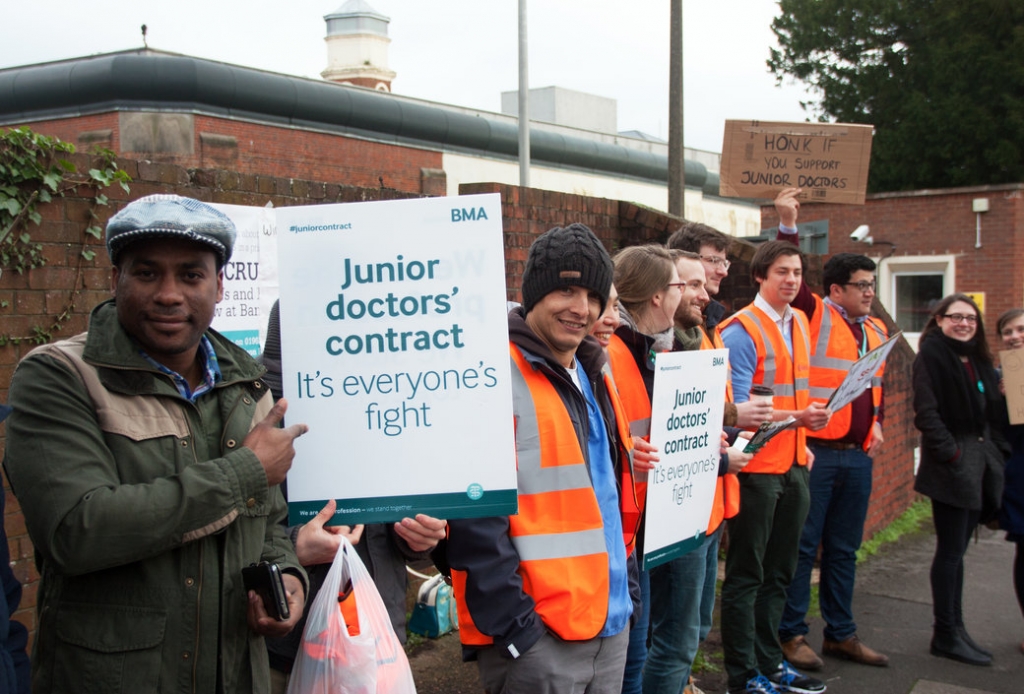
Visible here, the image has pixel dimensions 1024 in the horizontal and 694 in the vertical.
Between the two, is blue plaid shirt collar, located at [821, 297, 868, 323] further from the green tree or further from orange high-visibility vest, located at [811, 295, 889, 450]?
the green tree

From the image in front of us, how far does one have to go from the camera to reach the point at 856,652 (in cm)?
573

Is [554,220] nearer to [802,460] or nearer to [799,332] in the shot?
[799,332]

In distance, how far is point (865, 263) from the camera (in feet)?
19.1

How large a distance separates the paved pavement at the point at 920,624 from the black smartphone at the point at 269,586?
407 centimetres

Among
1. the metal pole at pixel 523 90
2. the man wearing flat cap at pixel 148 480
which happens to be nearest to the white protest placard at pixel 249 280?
the man wearing flat cap at pixel 148 480

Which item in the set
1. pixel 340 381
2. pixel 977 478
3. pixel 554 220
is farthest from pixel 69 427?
pixel 977 478

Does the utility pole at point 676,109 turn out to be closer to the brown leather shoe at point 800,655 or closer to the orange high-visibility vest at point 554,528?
the brown leather shoe at point 800,655

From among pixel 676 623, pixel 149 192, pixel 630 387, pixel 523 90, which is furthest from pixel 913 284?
pixel 149 192

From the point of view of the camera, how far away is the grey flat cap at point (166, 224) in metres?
2.14

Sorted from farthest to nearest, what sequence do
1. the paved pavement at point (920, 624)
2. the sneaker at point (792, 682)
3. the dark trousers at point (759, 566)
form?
the paved pavement at point (920, 624), the sneaker at point (792, 682), the dark trousers at point (759, 566)

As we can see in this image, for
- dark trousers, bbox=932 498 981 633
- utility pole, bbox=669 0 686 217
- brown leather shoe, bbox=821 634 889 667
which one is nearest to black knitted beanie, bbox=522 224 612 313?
brown leather shoe, bbox=821 634 889 667

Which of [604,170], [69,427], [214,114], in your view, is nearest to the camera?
[69,427]

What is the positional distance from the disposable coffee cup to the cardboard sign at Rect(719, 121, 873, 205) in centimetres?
259

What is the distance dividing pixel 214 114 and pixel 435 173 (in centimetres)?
470
